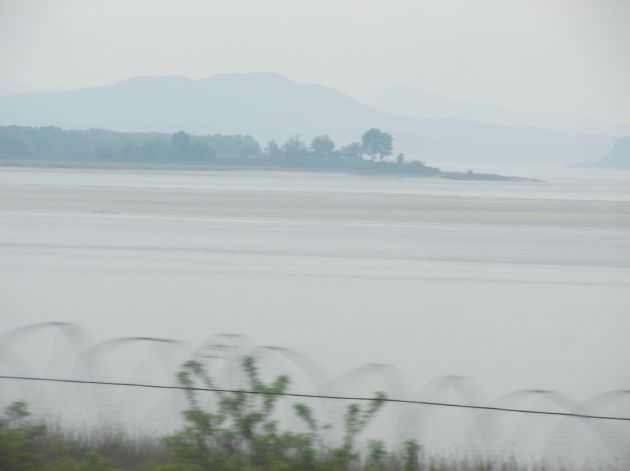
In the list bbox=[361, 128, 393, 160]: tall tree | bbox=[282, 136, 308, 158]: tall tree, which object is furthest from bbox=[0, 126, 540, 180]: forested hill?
bbox=[361, 128, 393, 160]: tall tree

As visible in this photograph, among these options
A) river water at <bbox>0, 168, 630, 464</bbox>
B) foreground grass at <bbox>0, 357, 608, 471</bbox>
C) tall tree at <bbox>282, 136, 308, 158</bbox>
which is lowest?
river water at <bbox>0, 168, 630, 464</bbox>

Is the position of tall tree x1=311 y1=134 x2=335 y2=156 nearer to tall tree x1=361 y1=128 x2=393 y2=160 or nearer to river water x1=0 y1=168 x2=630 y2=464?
tall tree x1=361 y1=128 x2=393 y2=160

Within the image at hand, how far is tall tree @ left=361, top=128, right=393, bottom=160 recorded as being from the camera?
45688 mm

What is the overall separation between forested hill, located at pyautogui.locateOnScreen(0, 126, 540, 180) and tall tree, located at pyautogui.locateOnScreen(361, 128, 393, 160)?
5927mm

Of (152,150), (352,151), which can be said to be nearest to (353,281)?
(352,151)

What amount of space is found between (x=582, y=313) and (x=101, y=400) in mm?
11844

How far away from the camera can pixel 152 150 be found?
6462 cm

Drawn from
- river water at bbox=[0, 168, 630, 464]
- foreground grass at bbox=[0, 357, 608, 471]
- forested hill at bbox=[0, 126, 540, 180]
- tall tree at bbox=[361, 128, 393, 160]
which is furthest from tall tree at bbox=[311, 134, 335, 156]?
foreground grass at bbox=[0, 357, 608, 471]

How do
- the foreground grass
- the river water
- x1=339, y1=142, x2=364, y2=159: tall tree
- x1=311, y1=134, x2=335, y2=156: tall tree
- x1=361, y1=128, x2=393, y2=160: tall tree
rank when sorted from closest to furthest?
the foreground grass
the river water
x1=361, y1=128, x2=393, y2=160: tall tree
x1=339, y1=142, x2=364, y2=159: tall tree
x1=311, y1=134, x2=335, y2=156: tall tree

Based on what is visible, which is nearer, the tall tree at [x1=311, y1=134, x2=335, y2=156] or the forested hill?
the tall tree at [x1=311, y1=134, x2=335, y2=156]

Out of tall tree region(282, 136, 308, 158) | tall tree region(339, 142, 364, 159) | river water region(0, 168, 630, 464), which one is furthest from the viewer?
tall tree region(282, 136, 308, 158)

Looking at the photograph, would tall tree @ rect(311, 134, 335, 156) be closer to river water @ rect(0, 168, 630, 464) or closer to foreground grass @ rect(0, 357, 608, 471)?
river water @ rect(0, 168, 630, 464)

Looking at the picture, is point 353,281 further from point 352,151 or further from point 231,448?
point 352,151

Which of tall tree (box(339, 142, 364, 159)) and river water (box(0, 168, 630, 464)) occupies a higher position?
tall tree (box(339, 142, 364, 159))
